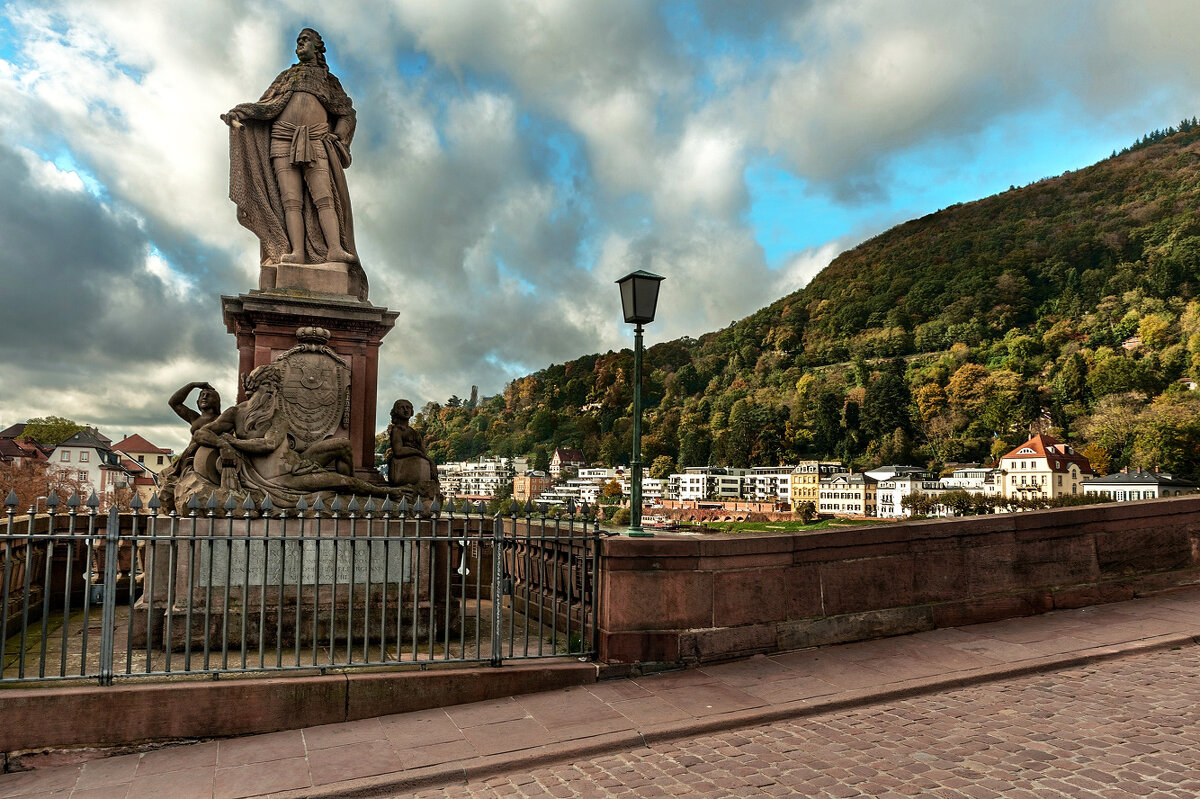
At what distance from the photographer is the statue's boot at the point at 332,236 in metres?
8.88

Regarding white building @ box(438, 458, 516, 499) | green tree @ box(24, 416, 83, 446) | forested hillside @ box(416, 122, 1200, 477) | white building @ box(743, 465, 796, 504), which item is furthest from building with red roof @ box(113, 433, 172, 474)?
white building @ box(743, 465, 796, 504)

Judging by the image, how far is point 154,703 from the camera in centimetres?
497

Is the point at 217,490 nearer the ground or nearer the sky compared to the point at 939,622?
nearer the sky

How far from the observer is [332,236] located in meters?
8.92

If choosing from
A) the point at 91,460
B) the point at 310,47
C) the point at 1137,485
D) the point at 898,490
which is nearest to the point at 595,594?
the point at 310,47

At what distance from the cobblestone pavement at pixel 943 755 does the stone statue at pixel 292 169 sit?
20.5 ft

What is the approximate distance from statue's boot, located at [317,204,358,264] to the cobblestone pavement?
20.3 feet

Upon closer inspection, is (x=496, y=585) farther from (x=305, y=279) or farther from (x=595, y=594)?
(x=305, y=279)

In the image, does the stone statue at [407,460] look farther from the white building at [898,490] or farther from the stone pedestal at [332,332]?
the white building at [898,490]

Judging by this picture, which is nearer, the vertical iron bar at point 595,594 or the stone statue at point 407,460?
the vertical iron bar at point 595,594

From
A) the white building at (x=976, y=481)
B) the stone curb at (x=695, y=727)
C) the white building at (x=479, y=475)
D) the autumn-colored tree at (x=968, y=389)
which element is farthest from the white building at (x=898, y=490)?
the stone curb at (x=695, y=727)

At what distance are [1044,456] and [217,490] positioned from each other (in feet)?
370

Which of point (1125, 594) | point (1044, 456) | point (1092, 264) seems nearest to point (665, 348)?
point (1092, 264)

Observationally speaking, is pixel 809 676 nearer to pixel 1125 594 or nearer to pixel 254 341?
pixel 1125 594
